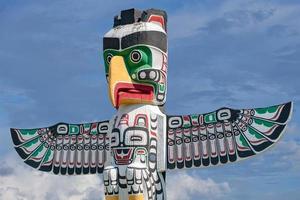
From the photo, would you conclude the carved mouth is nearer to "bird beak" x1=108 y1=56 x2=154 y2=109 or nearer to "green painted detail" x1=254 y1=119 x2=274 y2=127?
"bird beak" x1=108 y1=56 x2=154 y2=109

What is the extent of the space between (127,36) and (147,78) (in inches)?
44.2

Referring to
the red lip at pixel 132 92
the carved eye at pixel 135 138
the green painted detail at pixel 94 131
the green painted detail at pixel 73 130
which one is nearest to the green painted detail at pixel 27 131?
the green painted detail at pixel 73 130

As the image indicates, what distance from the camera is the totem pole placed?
582 inches

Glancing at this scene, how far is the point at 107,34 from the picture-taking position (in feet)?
52.0

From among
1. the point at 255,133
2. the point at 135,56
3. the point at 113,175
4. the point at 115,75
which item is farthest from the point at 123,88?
the point at 255,133

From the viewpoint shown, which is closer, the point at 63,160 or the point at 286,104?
the point at 286,104

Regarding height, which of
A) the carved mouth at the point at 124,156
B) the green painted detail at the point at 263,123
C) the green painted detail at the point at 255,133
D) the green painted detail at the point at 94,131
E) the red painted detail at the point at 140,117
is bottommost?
the carved mouth at the point at 124,156

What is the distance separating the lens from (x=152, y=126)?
15.2 m

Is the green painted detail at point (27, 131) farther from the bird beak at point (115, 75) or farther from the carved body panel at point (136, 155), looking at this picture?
the bird beak at point (115, 75)

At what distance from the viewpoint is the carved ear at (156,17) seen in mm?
15906

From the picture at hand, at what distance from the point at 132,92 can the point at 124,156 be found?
1.51 m

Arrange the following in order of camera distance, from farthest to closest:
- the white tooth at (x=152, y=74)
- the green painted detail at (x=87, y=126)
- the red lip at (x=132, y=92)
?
the green painted detail at (x=87, y=126), the white tooth at (x=152, y=74), the red lip at (x=132, y=92)

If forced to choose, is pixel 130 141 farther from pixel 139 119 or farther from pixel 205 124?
pixel 205 124

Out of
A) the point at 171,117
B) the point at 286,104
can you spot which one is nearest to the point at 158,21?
the point at 171,117
